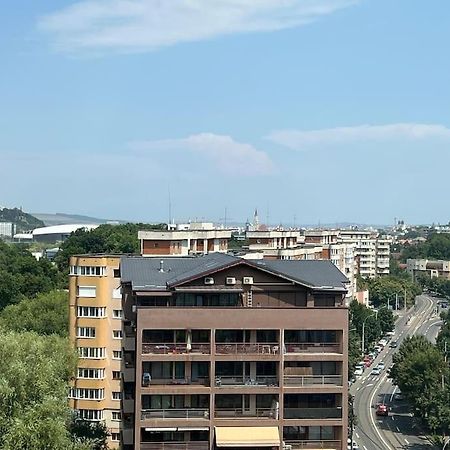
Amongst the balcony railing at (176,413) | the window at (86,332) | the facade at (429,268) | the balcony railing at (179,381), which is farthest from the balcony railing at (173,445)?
the facade at (429,268)

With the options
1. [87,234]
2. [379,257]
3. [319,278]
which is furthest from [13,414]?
[379,257]

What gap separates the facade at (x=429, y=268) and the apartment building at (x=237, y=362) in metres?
126

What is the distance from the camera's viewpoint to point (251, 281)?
28062mm

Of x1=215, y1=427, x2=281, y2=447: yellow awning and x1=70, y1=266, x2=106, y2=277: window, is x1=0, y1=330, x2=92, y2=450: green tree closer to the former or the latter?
x1=215, y1=427, x2=281, y2=447: yellow awning

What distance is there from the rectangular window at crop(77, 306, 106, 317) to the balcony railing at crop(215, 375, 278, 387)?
16781mm

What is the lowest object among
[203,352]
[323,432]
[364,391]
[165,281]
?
[364,391]

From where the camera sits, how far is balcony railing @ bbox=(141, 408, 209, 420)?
87.7ft

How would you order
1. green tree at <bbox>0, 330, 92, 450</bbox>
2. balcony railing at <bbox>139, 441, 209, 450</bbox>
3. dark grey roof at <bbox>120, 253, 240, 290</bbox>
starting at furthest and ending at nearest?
1. dark grey roof at <bbox>120, 253, 240, 290</bbox>
2. balcony railing at <bbox>139, 441, 209, 450</bbox>
3. green tree at <bbox>0, 330, 92, 450</bbox>

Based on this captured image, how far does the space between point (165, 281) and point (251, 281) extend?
2846 millimetres

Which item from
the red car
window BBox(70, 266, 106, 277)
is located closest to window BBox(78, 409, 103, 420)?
window BBox(70, 266, 106, 277)

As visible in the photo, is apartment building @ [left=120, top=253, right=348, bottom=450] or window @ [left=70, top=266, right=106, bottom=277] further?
window @ [left=70, top=266, right=106, bottom=277]

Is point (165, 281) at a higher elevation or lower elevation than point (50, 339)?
higher

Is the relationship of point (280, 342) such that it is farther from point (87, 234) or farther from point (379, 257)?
point (379, 257)

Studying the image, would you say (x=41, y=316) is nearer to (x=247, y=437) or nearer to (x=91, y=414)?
(x=91, y=414)
